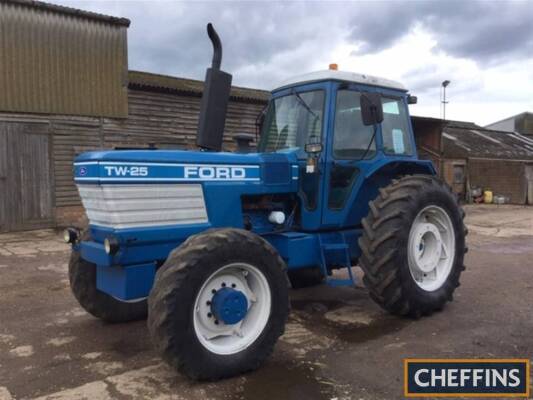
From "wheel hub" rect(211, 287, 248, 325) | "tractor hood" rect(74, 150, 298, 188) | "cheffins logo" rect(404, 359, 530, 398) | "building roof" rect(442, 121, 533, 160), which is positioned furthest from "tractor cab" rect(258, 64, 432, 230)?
"building roof" rect(442, 121, 533, 160)

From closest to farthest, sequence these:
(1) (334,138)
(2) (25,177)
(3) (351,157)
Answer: (1) (334,138)
(3) (351,157)
(2) (25,177)

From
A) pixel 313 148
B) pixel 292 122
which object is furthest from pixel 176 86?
pixel 313 148

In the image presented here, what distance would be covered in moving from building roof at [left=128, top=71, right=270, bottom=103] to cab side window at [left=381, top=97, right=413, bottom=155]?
833cm

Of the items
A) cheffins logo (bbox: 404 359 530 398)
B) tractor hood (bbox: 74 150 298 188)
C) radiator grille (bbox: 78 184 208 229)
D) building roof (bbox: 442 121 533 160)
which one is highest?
building roof (bbox: 442 121 533 160)

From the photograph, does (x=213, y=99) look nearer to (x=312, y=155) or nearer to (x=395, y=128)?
(x=312, y=155)

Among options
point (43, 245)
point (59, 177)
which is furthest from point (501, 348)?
point (59, 177)

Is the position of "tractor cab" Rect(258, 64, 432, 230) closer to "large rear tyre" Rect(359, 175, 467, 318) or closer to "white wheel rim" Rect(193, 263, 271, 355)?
"large rear tyre" Rect(359, 175, 467, 318)

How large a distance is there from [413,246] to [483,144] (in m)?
21.8

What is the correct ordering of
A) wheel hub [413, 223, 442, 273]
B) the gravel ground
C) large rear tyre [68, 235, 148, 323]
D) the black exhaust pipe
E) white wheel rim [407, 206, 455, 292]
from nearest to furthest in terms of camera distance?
the gravel ground, the black exhaust pipe, large rear tyre [68, 235, 148, 323], white wheel rim [407, 206, 455, 292], wheel hub [413, 223, 442, 273]

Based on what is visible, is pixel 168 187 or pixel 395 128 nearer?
pixel 168 187

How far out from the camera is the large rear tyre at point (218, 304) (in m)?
3.44

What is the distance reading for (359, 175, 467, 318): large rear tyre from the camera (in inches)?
185

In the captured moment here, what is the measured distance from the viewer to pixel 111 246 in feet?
12.5

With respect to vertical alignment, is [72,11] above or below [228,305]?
above
